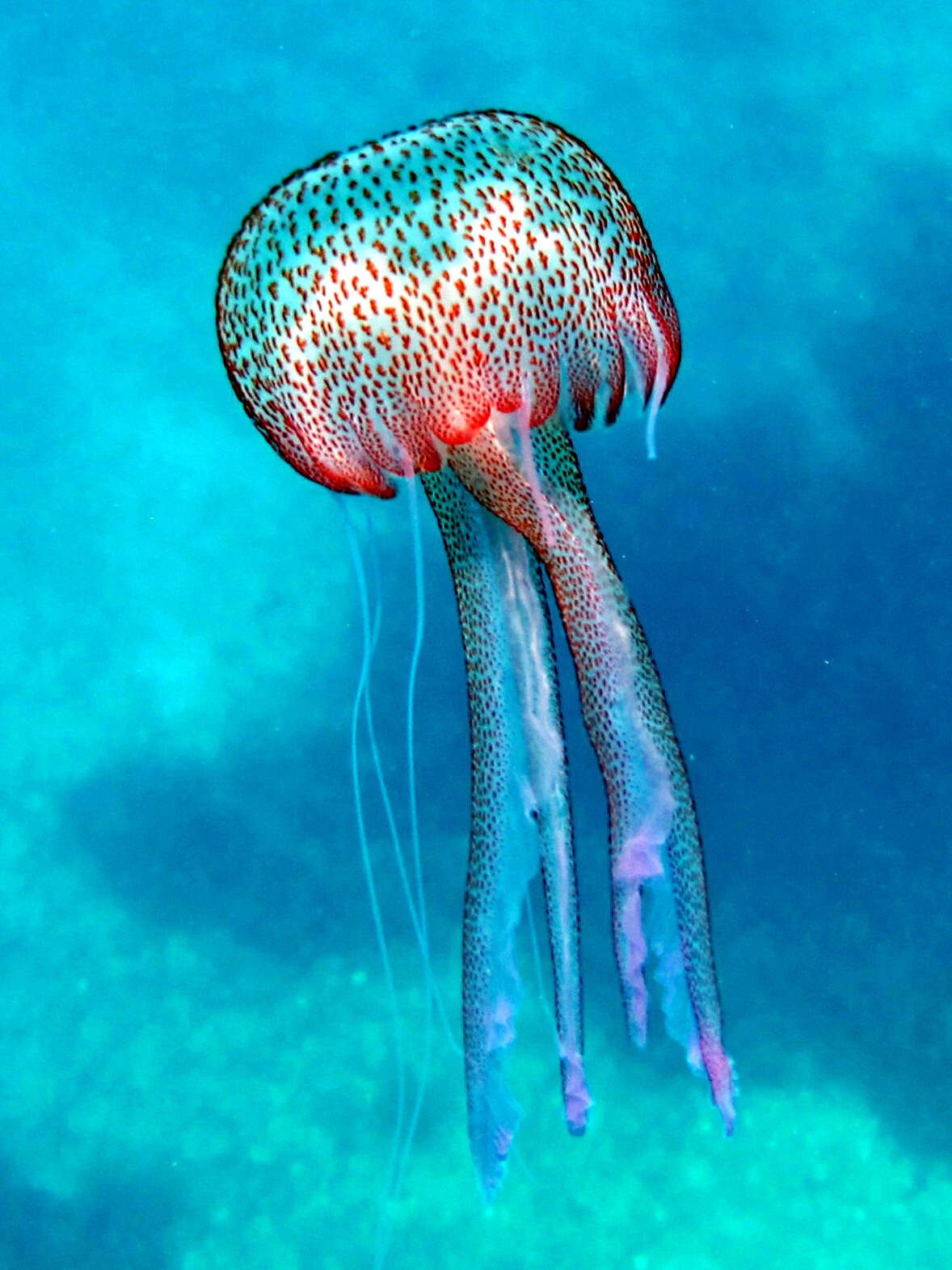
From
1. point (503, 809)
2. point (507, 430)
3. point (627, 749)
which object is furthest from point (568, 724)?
point (507, 430)

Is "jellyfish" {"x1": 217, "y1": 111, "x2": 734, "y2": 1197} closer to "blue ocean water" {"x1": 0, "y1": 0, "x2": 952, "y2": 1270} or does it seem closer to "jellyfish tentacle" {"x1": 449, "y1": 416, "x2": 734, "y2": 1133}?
"jellyfish tentacle" {"x1": 449, "y1": 416, "x2": 734, "y2": 1133}

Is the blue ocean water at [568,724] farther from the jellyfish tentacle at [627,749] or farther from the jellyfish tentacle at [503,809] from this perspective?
the jellyfish tentacle at [627,749]

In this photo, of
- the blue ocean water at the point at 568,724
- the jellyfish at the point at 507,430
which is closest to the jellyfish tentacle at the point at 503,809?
the jellyfish at the point at 507,430

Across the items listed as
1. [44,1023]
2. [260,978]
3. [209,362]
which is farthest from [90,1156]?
[209,362]

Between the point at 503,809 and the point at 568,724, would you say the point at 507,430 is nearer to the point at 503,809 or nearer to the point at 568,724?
the point at 503,809

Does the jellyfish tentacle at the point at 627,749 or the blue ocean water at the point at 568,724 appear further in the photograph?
the blue ocean water at the point at 568,724

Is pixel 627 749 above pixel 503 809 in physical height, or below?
above
